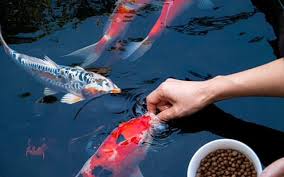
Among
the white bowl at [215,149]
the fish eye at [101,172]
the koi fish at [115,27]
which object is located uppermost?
the koi fish at [115,27]

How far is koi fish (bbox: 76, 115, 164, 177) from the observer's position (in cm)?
201

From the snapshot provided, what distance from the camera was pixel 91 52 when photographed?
7.72ft

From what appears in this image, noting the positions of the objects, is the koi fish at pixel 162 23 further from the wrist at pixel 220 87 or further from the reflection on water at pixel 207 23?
the wrist at pixel 220 87

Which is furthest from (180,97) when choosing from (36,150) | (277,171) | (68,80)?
(36,150)

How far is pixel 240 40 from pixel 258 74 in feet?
1.71

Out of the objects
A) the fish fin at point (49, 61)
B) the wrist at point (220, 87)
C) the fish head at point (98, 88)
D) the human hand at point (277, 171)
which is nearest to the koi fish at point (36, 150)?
the fish head at point (98, 88)

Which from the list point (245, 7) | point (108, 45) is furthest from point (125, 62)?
point (245, 7)

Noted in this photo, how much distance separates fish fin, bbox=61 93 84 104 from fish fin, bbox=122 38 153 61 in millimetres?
319

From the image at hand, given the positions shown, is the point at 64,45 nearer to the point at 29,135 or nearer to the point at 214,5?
the point at 29,135

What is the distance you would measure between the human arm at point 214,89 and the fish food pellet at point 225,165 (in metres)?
0.24

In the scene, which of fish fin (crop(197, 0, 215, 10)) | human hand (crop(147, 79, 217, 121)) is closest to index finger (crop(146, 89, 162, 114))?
human hand (crop(147, 79, 217, 121))

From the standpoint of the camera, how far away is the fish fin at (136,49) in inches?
91.9

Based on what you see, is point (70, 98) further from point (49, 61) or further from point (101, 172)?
point (101, 172)

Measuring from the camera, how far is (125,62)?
2.32 metres
